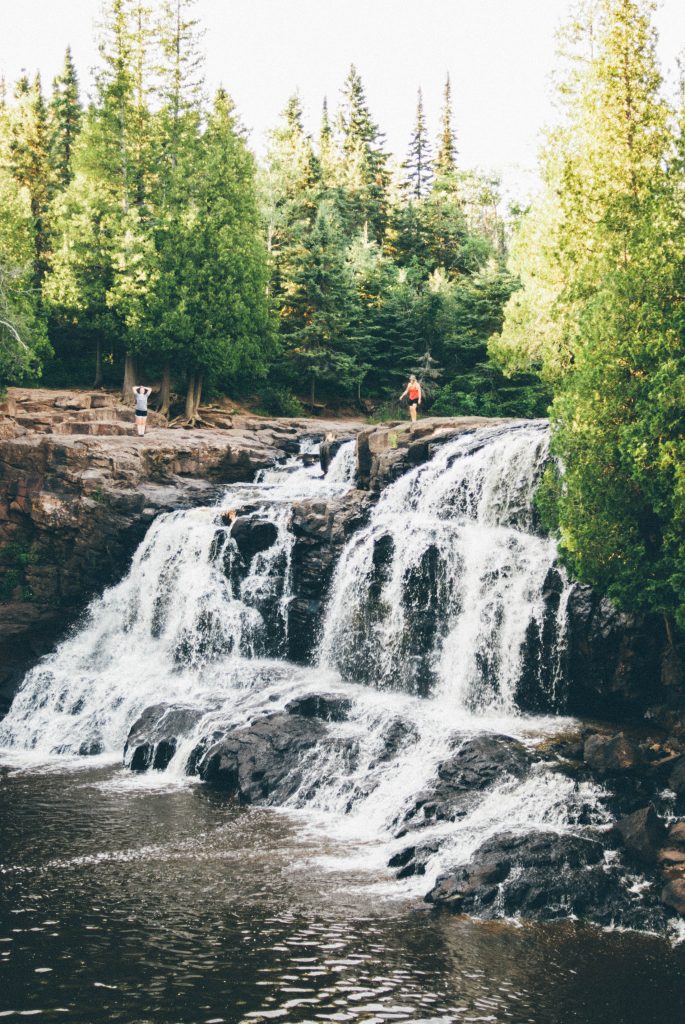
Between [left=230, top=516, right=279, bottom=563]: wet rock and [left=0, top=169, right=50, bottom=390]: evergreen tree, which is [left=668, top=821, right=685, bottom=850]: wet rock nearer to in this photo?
[left=230, top=516, right=279, bottom=563]: wet rock

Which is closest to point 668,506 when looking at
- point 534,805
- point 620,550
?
point 620,550

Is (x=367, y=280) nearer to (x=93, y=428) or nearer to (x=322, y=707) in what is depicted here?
(x=93, y=428)

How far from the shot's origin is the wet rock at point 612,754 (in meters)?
16.3

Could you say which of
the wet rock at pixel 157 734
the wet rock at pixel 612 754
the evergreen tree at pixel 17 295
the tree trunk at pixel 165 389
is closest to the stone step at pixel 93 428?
the evergreen tree at pixel 17 295

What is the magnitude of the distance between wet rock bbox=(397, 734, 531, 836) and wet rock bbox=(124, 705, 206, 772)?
21.9 feet

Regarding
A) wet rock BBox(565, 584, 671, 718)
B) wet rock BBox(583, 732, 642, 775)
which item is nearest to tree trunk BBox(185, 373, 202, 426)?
wet rock BBox(565, 584, 671, 718)

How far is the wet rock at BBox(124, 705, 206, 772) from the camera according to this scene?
20.7 m

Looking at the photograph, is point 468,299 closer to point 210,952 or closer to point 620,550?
point 620,550

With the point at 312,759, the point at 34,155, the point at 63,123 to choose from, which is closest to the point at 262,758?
the point at 312,759

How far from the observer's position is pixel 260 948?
11.6 m

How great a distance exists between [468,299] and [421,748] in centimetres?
3096

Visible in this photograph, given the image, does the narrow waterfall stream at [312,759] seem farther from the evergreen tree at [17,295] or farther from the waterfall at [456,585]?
the evergreen tree at [17,295]

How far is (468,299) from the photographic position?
148 feet

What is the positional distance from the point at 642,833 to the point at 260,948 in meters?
6.17
